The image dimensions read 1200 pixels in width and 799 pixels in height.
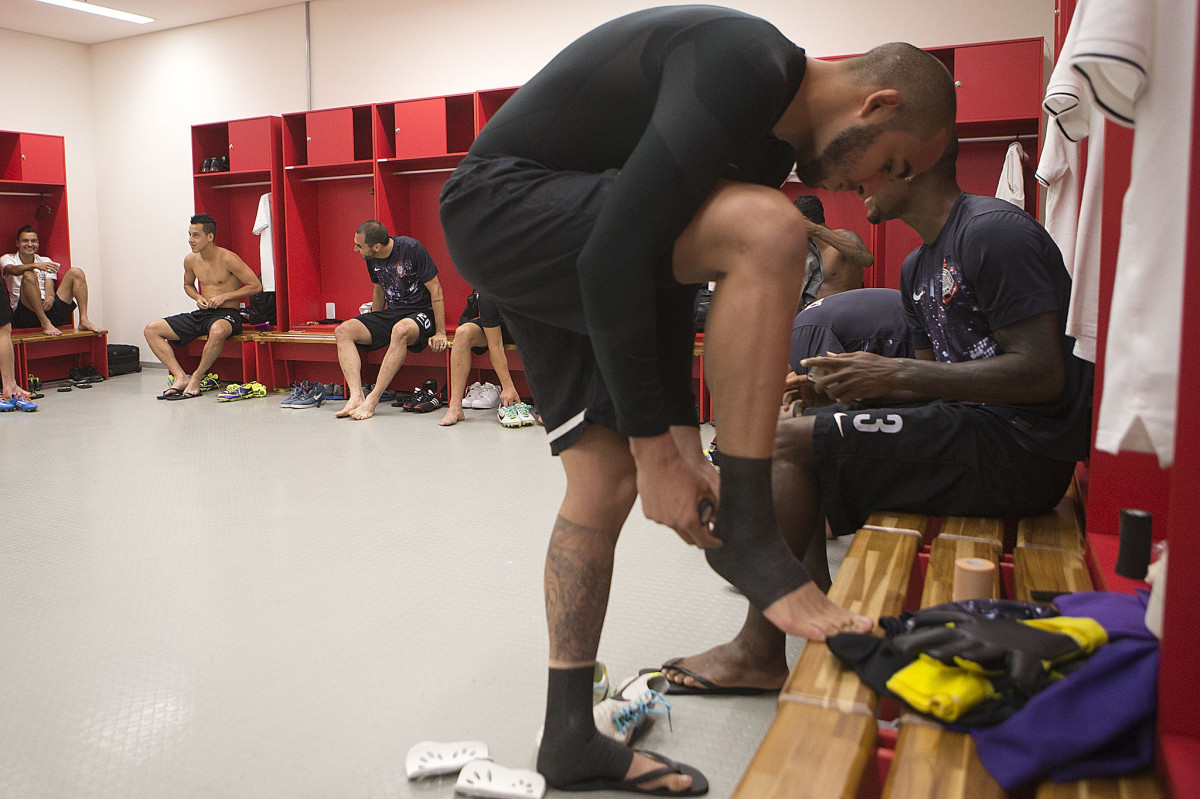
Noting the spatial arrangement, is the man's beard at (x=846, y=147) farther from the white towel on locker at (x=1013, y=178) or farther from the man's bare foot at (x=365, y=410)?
the man's bare foot at (x=365, y=410)

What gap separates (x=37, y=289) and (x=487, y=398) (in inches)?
164

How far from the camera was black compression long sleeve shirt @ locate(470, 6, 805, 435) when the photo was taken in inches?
41.8

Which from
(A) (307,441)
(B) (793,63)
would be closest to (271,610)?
(B) (793,63)

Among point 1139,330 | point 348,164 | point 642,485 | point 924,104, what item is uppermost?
point 348,164

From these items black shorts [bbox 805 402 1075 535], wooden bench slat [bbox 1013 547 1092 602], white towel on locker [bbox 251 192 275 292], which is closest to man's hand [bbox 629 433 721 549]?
wooden bench slat [bbox 1013 547 1092 602]

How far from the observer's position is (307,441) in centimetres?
488

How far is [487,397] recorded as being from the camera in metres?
6.11

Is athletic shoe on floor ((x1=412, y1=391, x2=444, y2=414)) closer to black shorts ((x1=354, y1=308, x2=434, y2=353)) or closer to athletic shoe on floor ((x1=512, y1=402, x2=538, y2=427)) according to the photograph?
black shorts ((x1=354, y1=308, x2=434, y2=353))

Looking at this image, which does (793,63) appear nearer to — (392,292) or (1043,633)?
(1043,633)

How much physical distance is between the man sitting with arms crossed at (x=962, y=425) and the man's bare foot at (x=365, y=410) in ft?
14.0

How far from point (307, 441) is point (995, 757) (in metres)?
4.40

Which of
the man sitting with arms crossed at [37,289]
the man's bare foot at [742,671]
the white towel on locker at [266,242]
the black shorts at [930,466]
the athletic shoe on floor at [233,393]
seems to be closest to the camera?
the man's bare foot at [742,671]

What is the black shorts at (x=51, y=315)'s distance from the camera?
7520mm

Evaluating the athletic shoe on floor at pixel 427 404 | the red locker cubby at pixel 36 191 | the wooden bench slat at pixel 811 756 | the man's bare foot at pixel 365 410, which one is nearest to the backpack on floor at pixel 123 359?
the red locker cubby at pixel 36 191
